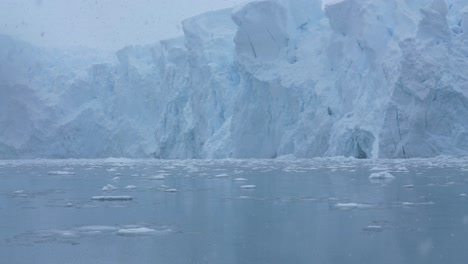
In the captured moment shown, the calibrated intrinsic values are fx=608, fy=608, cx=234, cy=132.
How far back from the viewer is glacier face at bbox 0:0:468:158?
63.8 feet

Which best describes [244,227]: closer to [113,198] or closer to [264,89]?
[113,198]

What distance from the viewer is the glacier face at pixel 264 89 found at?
19.4 metres

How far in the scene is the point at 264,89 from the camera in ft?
81.5

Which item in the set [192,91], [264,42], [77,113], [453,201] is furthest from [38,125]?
[453,201]

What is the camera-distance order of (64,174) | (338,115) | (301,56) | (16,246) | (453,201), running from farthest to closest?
(301,56) → (338,115) → (64,174) → (453,201) → (16,246)

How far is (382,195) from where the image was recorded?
6895 millimetres

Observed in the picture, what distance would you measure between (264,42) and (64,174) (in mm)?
13454

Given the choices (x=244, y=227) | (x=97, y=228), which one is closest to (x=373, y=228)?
(x=244, y=227)

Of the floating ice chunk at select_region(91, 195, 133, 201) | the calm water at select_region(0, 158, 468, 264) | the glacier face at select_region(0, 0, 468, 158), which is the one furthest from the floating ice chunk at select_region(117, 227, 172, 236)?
the glacier face at select_region(0, 0, 468, 158)

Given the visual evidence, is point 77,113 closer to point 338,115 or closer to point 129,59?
point 129,59

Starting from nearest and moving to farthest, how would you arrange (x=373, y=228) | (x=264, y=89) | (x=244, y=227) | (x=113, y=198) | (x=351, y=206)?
1. (x=373, y=228)
2. (x=244, y=227)
3. (x=351, y=206)
4. (x=113, y=198)
5. (x=264, y=89)

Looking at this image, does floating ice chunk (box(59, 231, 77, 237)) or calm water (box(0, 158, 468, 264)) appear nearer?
calm water (box(0, 158, 468, 264))

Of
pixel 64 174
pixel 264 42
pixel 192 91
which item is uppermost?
pixel 264 42

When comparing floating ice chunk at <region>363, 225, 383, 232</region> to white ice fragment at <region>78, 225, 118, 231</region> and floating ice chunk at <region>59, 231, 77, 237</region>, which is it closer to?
white ice fragment at <region>78, 225, 118, 231</region>
